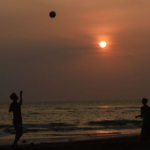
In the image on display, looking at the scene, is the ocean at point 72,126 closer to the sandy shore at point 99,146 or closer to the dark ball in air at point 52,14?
the sandy shore at point 99,146

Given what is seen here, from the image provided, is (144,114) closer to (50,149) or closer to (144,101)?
(144,101)

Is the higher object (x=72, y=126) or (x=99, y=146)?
(x=99, y=146)

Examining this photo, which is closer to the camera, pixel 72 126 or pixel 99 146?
pixel 99 146

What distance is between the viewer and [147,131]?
1177 centimetres

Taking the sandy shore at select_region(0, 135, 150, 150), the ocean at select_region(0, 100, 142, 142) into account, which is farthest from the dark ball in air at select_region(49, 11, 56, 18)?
the sandy shore at select_region(0, 135, 150, 150)

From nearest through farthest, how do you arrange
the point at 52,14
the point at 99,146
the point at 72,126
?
the point at 99,146
the point at 52,14
the point at 72,126

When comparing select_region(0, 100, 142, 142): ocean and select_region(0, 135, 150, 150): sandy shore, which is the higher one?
select_region(0, 135, 150, 150): sandy shore

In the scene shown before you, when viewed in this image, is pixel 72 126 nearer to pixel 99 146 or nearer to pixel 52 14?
pixel 52 14

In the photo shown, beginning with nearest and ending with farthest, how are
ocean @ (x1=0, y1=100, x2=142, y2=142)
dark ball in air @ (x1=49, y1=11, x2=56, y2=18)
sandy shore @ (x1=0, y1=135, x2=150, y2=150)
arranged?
1. sandy shore @ (x1=0, y1=135, x2=150, y2=150)
2. dark ball in air @ (x1=49, y1=11, x2=56, y2=18)
3. ocean @ (x1=0, y1=100, x2=142, y2=142)

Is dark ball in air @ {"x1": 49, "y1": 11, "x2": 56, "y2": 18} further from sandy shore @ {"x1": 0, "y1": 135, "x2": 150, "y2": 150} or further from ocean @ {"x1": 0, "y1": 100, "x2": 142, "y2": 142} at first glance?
sandy shore @ {"x1": 0, "y1": 135, "x2": 150, "y2": 150}

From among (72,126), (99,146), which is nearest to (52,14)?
(99,146)

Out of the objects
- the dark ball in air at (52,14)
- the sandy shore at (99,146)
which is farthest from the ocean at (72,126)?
the dark ball in air at (52,14)

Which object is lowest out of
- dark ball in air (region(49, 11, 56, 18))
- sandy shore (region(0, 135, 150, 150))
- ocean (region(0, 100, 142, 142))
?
ocean (region(0, 100, 142, 142))

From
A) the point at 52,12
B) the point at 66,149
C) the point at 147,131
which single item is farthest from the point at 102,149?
the point at 52,12
